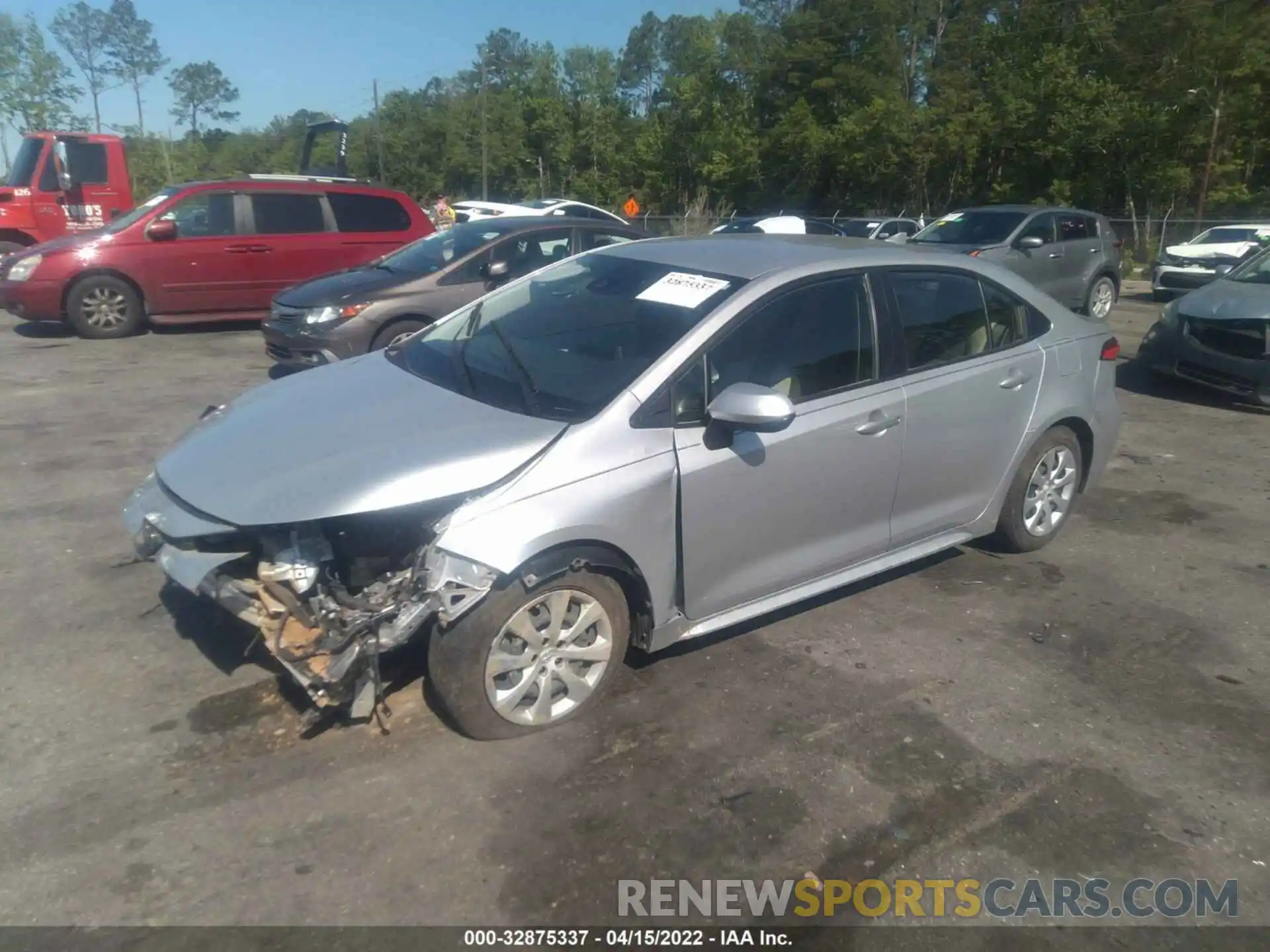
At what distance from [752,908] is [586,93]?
270 feet

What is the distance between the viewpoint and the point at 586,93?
7900 centimetres

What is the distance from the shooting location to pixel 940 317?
479 centimetres

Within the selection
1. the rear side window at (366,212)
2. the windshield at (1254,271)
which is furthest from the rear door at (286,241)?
the windshield at (1254,271)

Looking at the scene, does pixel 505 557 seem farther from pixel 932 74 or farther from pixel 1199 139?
pixel 932 74

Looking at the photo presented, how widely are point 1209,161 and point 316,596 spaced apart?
109 ft

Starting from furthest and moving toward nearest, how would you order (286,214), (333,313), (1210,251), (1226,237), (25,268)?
1. (1226,237)
2. (1210,251)
3. (286,214)
4. (25,268)
5. (333,313)

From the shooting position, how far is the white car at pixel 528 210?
21.0 m

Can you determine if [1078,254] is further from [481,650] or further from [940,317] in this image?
[481,650]

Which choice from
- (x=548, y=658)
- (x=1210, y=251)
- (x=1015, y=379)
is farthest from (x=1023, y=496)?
(x=1210, y=251)

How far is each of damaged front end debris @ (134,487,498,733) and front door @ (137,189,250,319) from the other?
9.07 metres

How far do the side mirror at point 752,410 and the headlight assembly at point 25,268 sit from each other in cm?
1055

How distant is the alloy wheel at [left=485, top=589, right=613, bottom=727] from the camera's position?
3521 mm

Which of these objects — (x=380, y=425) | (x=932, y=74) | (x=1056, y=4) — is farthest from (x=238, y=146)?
(x=380, y=425)

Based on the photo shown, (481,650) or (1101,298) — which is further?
(1101,298)
